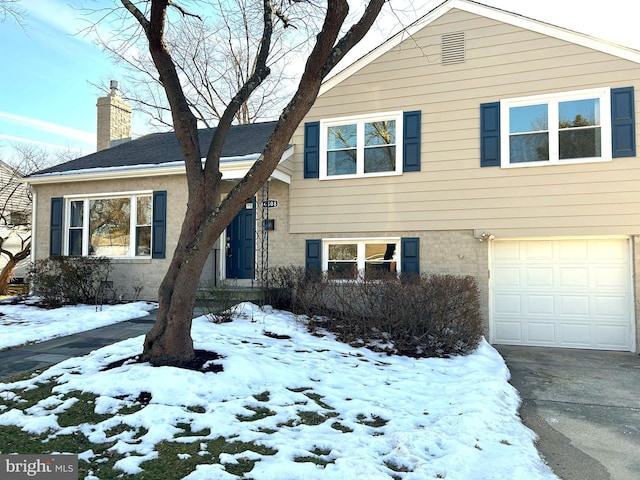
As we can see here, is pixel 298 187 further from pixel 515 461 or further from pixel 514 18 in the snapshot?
pixel 515 461

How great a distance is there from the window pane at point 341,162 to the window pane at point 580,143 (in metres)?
4.12

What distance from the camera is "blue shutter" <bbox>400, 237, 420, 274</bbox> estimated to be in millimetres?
9453

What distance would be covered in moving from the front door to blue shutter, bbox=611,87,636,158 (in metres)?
7.47

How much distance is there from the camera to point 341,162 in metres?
10.1

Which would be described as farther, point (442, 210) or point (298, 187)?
point (298, 187)

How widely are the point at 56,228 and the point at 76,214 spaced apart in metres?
0.59

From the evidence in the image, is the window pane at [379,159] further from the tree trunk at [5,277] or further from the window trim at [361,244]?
the tree trunk at [5,277]

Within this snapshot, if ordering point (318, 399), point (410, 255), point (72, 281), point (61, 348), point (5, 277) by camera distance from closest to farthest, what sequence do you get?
point (318, 399), point (61, 348), point (410, 255), point (72, 281), point (5, 277)

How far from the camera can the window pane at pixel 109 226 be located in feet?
36.3

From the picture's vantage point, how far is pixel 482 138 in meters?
9.13

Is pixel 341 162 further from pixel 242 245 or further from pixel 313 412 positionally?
pixel 313 412

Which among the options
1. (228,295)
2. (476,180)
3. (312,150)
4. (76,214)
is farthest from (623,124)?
(76,214)

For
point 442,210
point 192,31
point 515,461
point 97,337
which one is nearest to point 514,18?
point 442,210

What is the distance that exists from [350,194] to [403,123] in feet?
6.16
